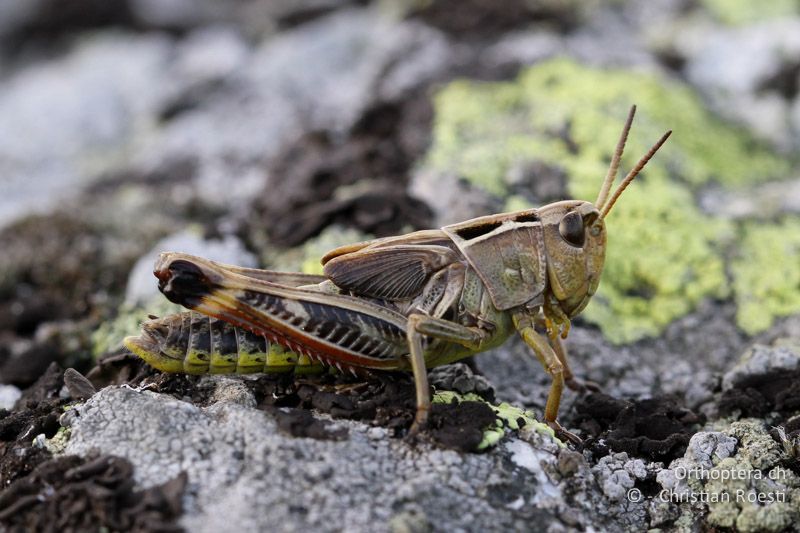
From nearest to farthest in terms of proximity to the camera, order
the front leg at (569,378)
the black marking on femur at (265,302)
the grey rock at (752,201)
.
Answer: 1. the black marking on femur at (265,302)
2. the front leg at (569,378)
3. the grey rock at (752,201)

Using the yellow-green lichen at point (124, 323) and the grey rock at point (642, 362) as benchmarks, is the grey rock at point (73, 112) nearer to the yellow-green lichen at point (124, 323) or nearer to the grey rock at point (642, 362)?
the yellow-green lichen at point (124, 323)

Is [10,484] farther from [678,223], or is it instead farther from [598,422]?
[678,223]

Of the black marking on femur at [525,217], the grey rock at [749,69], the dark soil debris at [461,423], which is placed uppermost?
the grey rock at [749,69]

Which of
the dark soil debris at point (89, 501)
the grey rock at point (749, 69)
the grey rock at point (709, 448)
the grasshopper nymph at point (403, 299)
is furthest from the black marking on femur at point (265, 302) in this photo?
the grey rock at point (749, 69)

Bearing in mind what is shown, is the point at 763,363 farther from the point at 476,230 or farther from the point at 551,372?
the point at 476,230

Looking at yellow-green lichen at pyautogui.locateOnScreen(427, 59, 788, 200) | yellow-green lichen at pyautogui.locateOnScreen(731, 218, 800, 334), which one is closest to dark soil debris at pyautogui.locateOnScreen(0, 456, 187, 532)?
yellow-green lichen at pyautogui.locateOnScreen(427, 59, 788, 200)

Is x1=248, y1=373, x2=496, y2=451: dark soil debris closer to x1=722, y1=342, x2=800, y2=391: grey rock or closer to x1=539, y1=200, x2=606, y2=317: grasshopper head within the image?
x1=539, y1=200, x2=606, y2=317: grasshopper head

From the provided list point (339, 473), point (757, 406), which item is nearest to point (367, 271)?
point (339, 473)
